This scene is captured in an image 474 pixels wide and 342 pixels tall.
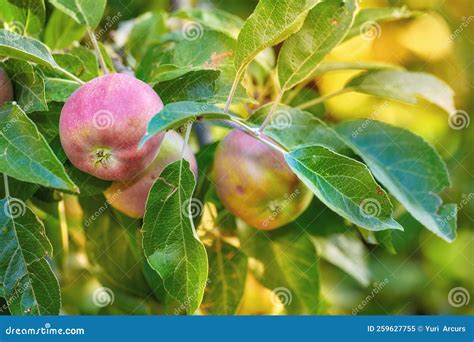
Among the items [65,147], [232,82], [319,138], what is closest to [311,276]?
[319,138]

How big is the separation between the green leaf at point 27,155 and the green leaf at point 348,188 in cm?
26

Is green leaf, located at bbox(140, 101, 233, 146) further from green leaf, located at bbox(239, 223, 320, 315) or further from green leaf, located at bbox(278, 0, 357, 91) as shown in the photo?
green leaf, located at bbox(239, 223, 320, 315)

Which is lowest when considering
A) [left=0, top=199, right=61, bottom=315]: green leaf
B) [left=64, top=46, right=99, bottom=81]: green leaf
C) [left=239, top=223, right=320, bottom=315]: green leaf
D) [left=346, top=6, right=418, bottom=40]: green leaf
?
[left=239, top=223, right=320, bottom=315]: green leaf

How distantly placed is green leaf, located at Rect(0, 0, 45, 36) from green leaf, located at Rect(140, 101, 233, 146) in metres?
0.35

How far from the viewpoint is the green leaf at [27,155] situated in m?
0.70

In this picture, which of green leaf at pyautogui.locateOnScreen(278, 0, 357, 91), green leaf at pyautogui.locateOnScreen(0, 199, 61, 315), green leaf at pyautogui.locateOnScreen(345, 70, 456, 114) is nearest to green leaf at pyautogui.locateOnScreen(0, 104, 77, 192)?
green leaf at pyautogui.locateOnScreen(0, 199, 61, 315)

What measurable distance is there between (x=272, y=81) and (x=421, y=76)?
290mm

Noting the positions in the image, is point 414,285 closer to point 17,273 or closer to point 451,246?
point 451,246

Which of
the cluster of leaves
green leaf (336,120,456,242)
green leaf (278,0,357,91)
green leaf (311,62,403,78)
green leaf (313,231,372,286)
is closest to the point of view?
the cluster of leaves

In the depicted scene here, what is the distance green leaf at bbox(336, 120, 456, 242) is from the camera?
1035 mm

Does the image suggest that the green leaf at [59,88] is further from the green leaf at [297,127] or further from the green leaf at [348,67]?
the green leaf at [348,67]

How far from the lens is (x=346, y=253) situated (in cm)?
131

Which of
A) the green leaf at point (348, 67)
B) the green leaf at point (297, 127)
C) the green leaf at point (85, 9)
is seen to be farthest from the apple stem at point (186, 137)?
the green leaf at point (348, 67)

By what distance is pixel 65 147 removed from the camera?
0.81m
